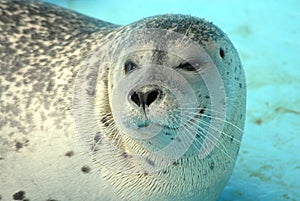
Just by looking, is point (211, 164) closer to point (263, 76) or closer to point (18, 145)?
point (18, 145)

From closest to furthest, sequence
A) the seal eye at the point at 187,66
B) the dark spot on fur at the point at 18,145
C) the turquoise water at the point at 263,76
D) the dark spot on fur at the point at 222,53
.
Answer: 1. the seal eye at the point at 187,66
2. the dark spot on fur at the point at 222,53
3. the dark spot on fur at the point at 18,145
4. the turquoise water at the point at 263,76

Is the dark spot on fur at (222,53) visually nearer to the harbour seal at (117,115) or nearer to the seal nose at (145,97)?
the harbour seal at (117,115)

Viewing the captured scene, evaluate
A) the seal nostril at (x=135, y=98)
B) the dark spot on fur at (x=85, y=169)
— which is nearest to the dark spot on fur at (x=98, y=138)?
the dark spot on fur at (x=85, y=169)

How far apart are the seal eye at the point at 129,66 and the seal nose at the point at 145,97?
0.16 m

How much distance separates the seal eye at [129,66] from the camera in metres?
2.33

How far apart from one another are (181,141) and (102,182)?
39 centimetres

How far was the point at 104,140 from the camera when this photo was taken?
2.54 meters

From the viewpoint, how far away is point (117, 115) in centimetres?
234

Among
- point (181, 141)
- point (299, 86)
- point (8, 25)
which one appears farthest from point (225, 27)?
point (181, 141)

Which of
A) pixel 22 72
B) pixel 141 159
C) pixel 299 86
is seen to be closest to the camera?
pixel 141 159

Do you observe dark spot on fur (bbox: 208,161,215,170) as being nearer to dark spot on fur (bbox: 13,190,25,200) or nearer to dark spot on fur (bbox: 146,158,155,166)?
dark spot on fur (bbox: 146,158,155,166)

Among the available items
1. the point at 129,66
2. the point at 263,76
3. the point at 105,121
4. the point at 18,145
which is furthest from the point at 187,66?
the point at 263,76

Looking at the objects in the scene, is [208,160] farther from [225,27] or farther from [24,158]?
[225,27]

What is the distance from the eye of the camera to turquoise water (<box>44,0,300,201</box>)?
333cm
